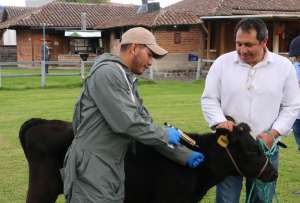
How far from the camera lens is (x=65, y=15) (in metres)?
42.5

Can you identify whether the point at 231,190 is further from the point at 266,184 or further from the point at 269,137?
the point at 269,137

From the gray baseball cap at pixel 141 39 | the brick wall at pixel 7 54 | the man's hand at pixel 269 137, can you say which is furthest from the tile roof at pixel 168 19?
the gray baseball cap at pixel 141 39

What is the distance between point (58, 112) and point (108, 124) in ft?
34.6

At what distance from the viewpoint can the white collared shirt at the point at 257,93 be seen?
4.32 m

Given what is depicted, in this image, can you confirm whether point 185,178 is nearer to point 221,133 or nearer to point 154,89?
point 221,133

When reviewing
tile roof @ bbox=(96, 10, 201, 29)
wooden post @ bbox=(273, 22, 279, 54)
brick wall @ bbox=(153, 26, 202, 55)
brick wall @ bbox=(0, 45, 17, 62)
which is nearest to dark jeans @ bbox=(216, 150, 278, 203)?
wooden post @ bbox=(273, 22, 279, 54)

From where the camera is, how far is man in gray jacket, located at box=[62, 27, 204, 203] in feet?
11.2

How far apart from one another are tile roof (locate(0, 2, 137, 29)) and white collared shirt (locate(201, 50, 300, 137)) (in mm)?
35480

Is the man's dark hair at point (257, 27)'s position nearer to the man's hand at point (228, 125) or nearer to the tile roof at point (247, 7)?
the man's hand at point (228, 125)

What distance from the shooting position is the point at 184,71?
29.6 m

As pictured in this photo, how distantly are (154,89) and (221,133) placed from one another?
52.7 feet

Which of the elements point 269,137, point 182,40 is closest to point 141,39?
point 269,137

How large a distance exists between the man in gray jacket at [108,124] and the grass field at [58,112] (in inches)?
123

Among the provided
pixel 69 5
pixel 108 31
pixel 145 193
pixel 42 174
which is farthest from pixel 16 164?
pixel 69 5
